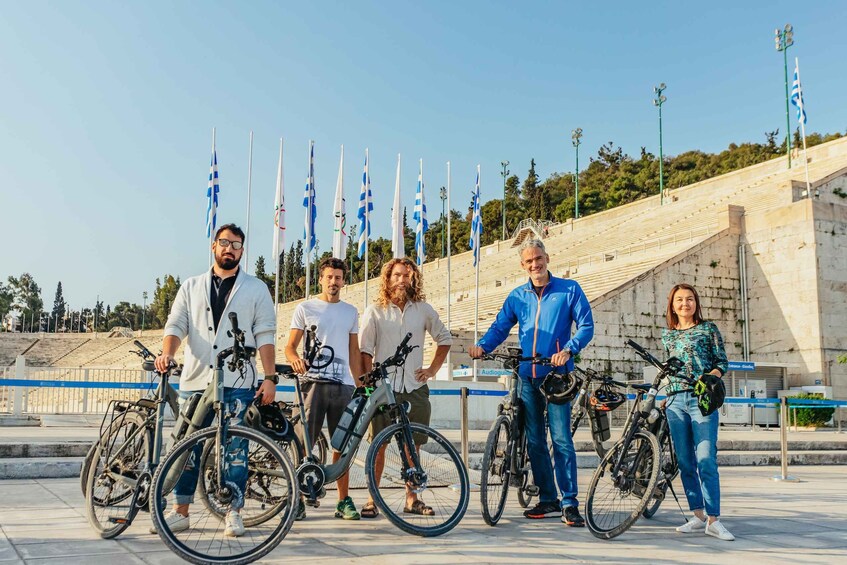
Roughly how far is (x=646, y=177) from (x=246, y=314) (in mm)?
63365

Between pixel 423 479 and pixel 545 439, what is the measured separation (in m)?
1.02

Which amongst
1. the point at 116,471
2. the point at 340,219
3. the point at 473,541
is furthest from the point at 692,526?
the point at 340,219

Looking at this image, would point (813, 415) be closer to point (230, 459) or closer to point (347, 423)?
point (347, 423)

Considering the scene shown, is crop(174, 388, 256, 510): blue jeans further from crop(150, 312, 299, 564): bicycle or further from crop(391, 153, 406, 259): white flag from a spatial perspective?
crop(391, 153, 406, 259): white flag

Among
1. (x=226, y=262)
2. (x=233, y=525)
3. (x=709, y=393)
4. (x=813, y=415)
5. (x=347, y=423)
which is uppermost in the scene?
(x=226, y=262)

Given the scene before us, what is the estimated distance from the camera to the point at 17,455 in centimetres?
858

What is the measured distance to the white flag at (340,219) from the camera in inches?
923

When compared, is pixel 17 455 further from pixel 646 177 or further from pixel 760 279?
pixel 646 177

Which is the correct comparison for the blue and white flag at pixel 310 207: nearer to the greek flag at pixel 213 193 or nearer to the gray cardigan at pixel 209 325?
the greek flag at pixel 213 193

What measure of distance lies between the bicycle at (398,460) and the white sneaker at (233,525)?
0.57 meters

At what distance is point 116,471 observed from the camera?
433 cm

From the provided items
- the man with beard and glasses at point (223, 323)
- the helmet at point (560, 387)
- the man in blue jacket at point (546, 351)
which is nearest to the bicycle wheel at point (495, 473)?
the man in blue jacket at point (546, 351)

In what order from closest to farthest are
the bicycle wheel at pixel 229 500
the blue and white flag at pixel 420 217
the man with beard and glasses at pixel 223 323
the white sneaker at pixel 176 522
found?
the bicycle wheel at pixel 229 500
the white sneaker at pixel 176 522
the man with beard and glasses at pixel 223 323
the blue and white flag at pixel 420 217

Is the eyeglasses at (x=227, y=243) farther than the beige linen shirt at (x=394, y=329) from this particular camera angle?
→ No
